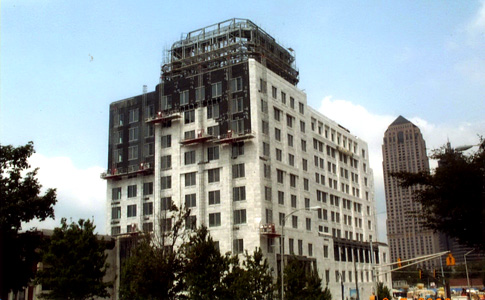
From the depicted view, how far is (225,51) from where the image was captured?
89.0 m

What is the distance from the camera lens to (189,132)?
8500cm

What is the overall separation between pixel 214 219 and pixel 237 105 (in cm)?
1714

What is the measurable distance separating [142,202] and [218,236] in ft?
51.9

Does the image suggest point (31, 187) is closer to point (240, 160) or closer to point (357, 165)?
point (240, 160)

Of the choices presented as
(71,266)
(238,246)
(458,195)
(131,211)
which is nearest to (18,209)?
(71,266)

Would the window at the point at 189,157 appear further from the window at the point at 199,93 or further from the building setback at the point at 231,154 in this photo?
the window at the point at 199,93

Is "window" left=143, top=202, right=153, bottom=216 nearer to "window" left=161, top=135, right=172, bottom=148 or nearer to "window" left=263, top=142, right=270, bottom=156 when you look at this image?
"window" left=161, top=135, right=172, bottom=148

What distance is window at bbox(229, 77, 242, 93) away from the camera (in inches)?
3240

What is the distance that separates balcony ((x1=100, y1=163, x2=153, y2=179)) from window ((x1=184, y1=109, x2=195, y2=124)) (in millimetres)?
9899

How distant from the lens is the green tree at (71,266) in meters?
51.0

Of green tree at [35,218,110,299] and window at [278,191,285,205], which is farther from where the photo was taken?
window at [278,191,285,205]

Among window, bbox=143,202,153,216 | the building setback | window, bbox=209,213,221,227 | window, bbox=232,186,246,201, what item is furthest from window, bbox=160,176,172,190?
window, bbox=232,186,246,201

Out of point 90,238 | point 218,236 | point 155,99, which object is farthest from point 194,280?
point 155,99

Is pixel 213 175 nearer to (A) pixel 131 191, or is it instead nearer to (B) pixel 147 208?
(B) pixel 147 208
